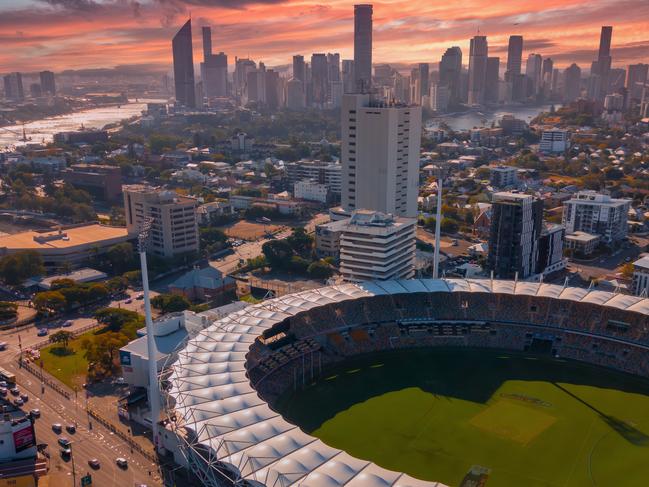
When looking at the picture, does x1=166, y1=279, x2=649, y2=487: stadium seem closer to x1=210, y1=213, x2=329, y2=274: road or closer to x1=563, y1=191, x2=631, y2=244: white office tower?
x1=210, y1=213, x2=329, y2=274: road

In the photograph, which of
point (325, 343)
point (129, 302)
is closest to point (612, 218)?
point (325, 343)

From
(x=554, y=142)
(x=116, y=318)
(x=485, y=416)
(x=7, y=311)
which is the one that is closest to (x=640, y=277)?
(x=485, y=416)

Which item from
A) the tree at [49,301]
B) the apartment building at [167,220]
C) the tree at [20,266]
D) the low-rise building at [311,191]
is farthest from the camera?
the low-rise building at [311,191]

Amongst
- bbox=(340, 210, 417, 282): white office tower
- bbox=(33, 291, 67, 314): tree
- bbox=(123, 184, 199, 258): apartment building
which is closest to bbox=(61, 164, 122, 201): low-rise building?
bbox=(123, 184, 199, 258): apartment building

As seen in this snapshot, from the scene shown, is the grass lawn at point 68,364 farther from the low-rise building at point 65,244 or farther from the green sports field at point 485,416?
the low-rise building at point 65,244

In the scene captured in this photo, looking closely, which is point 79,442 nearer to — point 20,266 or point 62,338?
point 62,338

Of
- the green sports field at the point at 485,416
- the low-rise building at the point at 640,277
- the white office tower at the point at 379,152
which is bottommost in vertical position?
the green sports field at the point at 485,416

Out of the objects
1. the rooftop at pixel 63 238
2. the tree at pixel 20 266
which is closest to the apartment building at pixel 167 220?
the rooftop at pixel 63 238
